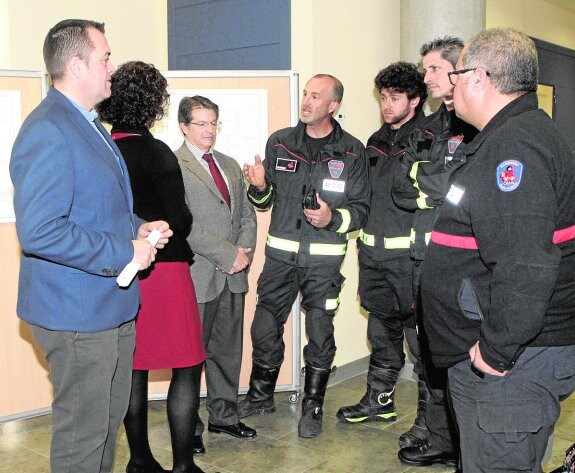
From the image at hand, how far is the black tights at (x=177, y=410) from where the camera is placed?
266 centimetres

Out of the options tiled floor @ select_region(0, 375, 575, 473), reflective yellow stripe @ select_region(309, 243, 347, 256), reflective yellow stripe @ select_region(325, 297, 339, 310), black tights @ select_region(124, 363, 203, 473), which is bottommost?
tiled floor @ select_region(0, 375, 575, 473)

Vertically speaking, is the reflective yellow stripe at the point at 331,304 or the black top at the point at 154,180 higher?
the black top at the point at 154,180

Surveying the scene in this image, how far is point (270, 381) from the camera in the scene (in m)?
3.70

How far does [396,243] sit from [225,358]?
997 millimetres

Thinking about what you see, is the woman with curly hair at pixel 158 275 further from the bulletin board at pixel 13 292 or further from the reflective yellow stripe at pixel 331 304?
the bulletin board at pixel 13 292

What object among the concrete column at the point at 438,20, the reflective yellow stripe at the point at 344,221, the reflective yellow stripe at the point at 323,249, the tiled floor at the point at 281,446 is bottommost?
the tiled floor at the point at 281,446

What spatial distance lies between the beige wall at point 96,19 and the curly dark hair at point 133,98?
193 centimetres

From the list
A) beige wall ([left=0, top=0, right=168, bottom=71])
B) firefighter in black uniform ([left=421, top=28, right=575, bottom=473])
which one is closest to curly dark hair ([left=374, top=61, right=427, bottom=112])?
firefighter in black uniform ([left=421, top=28, right=575, bottom=473])

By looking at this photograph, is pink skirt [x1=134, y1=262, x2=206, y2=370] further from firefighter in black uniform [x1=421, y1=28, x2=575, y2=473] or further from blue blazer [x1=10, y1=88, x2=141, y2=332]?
firefighter in black uniform [x1=421, y1=28, x2=575, y2=473]

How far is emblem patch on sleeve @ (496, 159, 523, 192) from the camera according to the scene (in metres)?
1.67

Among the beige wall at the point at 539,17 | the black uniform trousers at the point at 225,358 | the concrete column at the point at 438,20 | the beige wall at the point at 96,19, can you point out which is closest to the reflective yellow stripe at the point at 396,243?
the black uniform trousers at the point at 225,358

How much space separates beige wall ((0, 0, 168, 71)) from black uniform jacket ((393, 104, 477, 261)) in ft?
7.80

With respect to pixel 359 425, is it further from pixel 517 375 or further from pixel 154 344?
pixel 517 375

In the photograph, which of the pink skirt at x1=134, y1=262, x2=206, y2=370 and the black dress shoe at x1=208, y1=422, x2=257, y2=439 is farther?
the black dress shoe at x1=208, y1=422, x2=257, y2=439
